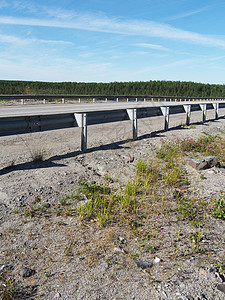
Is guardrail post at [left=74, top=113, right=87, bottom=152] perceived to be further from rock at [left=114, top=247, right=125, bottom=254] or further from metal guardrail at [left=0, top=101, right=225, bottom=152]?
rock at [left=114, top=247, right=125, bottom=254]

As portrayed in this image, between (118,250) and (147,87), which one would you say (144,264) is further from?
(147,87)

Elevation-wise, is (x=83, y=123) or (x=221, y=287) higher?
(x=83, y=123)

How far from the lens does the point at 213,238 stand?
12.2ft

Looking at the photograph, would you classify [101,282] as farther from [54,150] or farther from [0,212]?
[54,150]

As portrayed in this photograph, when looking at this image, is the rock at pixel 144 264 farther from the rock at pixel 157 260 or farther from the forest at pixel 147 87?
the forest at pixel 147 87

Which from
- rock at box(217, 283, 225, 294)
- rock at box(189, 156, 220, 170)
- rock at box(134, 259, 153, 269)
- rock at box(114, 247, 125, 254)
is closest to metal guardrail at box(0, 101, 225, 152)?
rock at box(189, 156, 220, 170)

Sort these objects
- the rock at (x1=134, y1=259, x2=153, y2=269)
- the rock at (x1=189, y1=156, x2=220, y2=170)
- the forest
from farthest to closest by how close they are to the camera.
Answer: the forest, the rock at (x1=189, y1=156, x2=220, y2=170), the rock at (x1=134, y1=259, x2=153, y2=269)

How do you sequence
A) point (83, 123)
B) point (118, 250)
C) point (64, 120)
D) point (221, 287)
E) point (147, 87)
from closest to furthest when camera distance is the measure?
point (221, 287), point (118, 250), point (64, 120), point (83, 123), point (147, 87)

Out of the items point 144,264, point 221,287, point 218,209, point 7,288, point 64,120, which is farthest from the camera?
point 64,120

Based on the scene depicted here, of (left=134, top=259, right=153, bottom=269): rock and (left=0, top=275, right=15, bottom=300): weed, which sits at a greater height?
(left=0, top=275, right=15, bottom=300): weed

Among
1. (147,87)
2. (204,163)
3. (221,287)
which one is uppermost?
(147,87)

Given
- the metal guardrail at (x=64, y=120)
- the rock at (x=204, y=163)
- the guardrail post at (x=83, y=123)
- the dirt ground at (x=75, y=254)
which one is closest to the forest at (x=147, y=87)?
the metal guardrail at (x=64, y=120)

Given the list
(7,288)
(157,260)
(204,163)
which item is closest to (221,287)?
(157,260)

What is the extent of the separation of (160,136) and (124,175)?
168 inches
